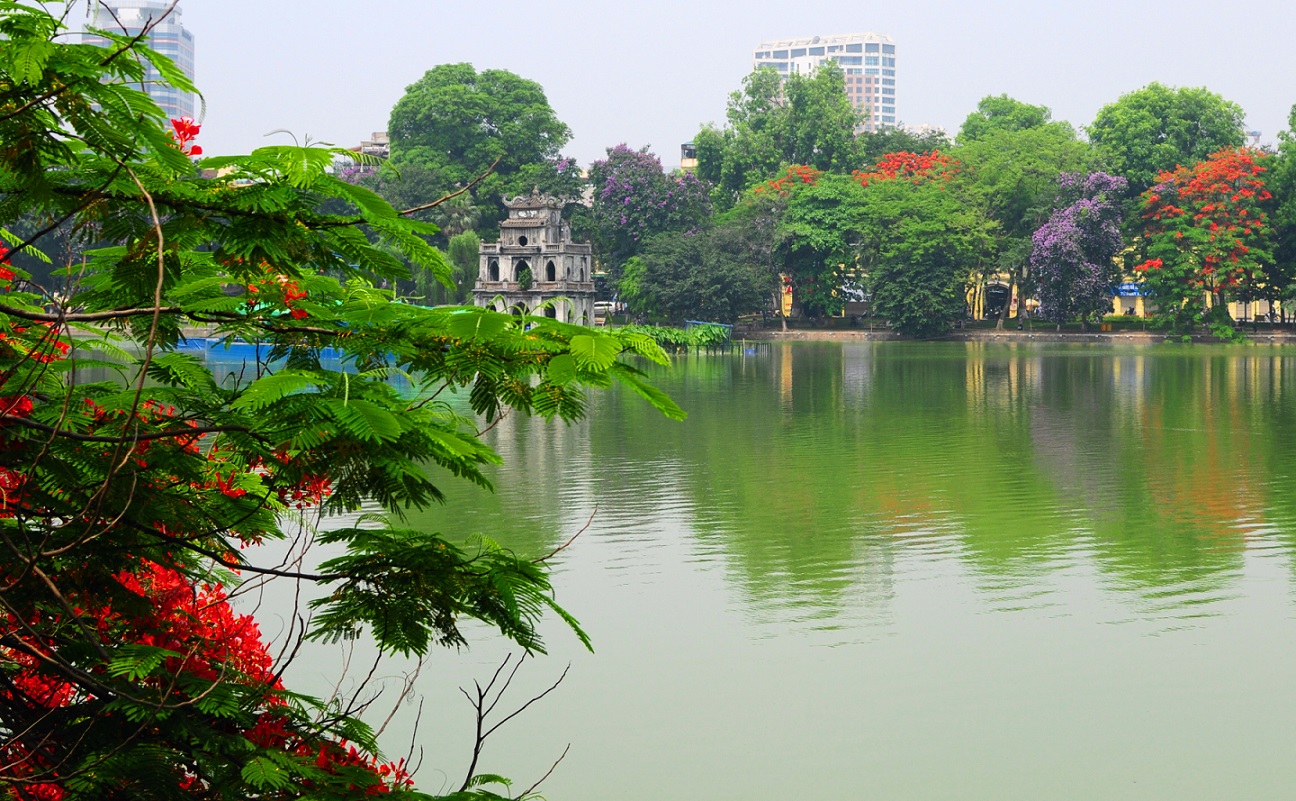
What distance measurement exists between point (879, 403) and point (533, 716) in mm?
19584

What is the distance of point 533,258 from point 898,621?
45.7m

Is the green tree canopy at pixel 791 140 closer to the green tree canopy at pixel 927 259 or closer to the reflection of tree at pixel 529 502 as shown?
the green tree canopy at pixel 927 259

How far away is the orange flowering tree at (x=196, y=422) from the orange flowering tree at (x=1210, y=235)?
51.0m

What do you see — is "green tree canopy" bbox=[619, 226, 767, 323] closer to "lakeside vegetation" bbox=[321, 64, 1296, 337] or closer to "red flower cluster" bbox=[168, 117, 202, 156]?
"lakeside vegetation" bbox=[321, 64, 1296, 337]

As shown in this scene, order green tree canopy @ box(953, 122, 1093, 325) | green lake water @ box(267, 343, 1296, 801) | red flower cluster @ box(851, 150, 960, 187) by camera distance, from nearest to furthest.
A: green lake water @ box(267, 343, 1296, 801) < green tree canopy @ box(953, 122, 1093, 325) < red flower cluster @ box(851, 150, 960, 187)

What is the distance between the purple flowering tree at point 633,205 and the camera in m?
61.9

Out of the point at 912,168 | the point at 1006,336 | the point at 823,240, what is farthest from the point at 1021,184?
the point at 823,240

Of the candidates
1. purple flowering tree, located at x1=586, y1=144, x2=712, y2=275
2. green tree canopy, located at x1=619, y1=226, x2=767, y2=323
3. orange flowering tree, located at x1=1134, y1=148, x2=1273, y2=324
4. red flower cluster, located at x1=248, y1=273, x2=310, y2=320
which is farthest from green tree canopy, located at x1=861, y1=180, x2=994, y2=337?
red flower cluster, located at x1=248, y1=273, x2=310, y2=320

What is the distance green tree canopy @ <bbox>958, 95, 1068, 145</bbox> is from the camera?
79750mm

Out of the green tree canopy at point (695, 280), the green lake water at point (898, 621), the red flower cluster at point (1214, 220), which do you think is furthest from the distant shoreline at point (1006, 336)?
the green lake water at point (898, 621)

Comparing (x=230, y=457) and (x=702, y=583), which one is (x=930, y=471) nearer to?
(x=702, y=583)

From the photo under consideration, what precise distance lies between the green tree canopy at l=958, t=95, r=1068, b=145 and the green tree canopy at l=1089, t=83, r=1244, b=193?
1909cm

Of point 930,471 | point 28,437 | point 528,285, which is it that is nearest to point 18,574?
point 28,437

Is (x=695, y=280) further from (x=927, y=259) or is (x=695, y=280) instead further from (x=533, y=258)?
(x=927, y=259)
